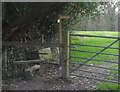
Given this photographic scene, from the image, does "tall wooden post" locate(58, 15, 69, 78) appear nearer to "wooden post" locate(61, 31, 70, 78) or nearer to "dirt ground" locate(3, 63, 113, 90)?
"wooden post" locate(61, 31, 70, 78)

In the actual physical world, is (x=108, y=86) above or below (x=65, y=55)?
below

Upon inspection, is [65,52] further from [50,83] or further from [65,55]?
[50,83]

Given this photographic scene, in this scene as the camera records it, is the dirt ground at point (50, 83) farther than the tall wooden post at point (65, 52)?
No

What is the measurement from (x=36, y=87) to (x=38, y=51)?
2170mm

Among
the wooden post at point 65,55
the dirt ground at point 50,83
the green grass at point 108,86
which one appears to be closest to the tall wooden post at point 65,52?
the wooden post at point 65,55

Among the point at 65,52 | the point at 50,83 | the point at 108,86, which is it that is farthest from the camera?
the point at 65,52

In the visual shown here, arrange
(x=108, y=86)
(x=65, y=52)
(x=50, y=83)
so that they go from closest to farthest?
1. (x=108, y=86)
2. (x=50, y=83)
3. (x=65, y=52)


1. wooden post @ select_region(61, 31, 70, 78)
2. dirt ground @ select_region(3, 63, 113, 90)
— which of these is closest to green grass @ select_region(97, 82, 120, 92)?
dirt ground @ select_region(3, 63, 113, 90)

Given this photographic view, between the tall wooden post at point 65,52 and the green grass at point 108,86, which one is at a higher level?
the tall wooden post at point 65,52

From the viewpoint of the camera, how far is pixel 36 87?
5.73m

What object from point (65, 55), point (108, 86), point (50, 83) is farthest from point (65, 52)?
point (108, 86)

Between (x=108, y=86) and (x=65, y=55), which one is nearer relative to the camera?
(x=108, y=86)

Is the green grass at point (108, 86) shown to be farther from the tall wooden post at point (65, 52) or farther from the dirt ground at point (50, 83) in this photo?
the tall wooden post at point (65, 52)

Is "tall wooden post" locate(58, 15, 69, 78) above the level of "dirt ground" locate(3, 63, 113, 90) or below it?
above
